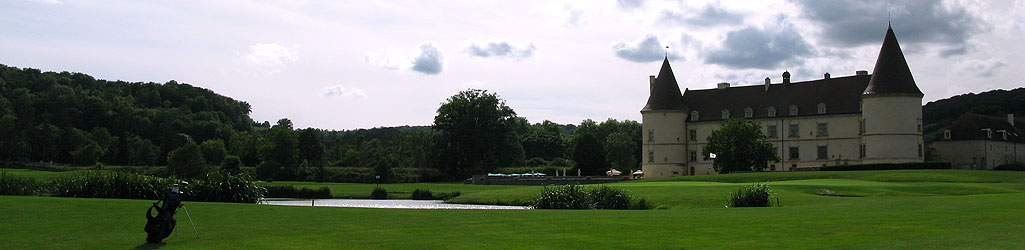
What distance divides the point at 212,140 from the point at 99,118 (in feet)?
50.6

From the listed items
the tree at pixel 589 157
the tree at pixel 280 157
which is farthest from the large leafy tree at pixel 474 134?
the tree at pixel 280 157

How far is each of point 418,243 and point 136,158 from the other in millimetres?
87415

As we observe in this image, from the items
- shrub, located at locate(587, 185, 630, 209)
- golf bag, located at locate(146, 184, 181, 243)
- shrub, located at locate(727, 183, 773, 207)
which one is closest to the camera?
golf bag, located at locate(146, 184, 181, 243)

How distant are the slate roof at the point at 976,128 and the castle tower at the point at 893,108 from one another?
878cm

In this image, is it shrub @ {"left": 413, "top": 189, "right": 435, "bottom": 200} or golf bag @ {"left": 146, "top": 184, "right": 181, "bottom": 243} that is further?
shrub @ {"left": 413, "top": 189, "right": 435, "bottom": 200}

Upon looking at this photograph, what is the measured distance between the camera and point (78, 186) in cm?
2720

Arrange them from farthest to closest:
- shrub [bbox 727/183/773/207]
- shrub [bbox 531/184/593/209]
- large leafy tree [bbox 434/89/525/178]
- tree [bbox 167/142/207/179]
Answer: large leafy tree [bbox 434/89/525/178]
tree [bbox 167/142/207/179]
shrub [bbox 531/184/593/209]
shrub [bbox 727/183/773/207]

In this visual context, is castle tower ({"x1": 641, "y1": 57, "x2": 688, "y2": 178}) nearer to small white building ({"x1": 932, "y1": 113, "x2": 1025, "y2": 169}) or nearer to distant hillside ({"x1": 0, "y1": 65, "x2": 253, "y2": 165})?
small white building ({"x1": 932, "y1": 113, "x2": 1025, "y2": 169})

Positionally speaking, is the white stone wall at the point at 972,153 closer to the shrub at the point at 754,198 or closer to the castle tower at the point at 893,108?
the castle tower at the point at 893,108

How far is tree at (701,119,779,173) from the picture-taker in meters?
61.5

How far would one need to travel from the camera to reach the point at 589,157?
8331 centimetres

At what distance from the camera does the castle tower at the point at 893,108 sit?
2447 inches

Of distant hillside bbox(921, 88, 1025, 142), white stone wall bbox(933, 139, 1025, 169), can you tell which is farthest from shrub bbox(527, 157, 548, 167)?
white stone wall bbox(933, 139, 1025, 169)

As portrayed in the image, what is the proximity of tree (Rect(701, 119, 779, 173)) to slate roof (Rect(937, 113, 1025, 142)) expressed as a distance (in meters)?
17.9
